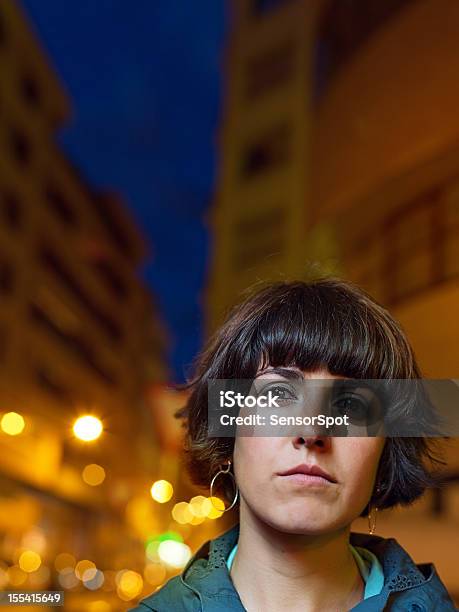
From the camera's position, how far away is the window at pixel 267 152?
35.1 ft

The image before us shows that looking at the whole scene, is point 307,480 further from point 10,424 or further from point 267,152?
point 267,152

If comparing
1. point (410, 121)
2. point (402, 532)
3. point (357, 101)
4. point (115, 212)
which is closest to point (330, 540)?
point (402, 532)

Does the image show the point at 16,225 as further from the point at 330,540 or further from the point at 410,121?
the point at 330,540

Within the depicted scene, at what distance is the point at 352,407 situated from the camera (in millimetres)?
1266

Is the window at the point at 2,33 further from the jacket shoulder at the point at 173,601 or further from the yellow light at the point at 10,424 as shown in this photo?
the jacket shoulder at the point at 173,601

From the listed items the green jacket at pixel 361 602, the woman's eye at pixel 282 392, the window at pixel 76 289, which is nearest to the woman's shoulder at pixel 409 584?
the green jacket at pixel 361 602

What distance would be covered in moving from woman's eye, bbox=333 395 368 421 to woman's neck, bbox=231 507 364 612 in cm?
19

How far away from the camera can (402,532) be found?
10.4 ft

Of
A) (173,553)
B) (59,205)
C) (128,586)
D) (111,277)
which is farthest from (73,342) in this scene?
(128,586)

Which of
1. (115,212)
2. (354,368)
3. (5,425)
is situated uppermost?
(115,212)

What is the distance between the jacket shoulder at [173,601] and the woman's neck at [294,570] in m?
0.09

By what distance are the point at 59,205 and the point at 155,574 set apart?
1716cm

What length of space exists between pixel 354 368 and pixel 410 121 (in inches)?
172

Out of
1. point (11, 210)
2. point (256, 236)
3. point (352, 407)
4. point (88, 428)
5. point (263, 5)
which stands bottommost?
point (352, 407)
